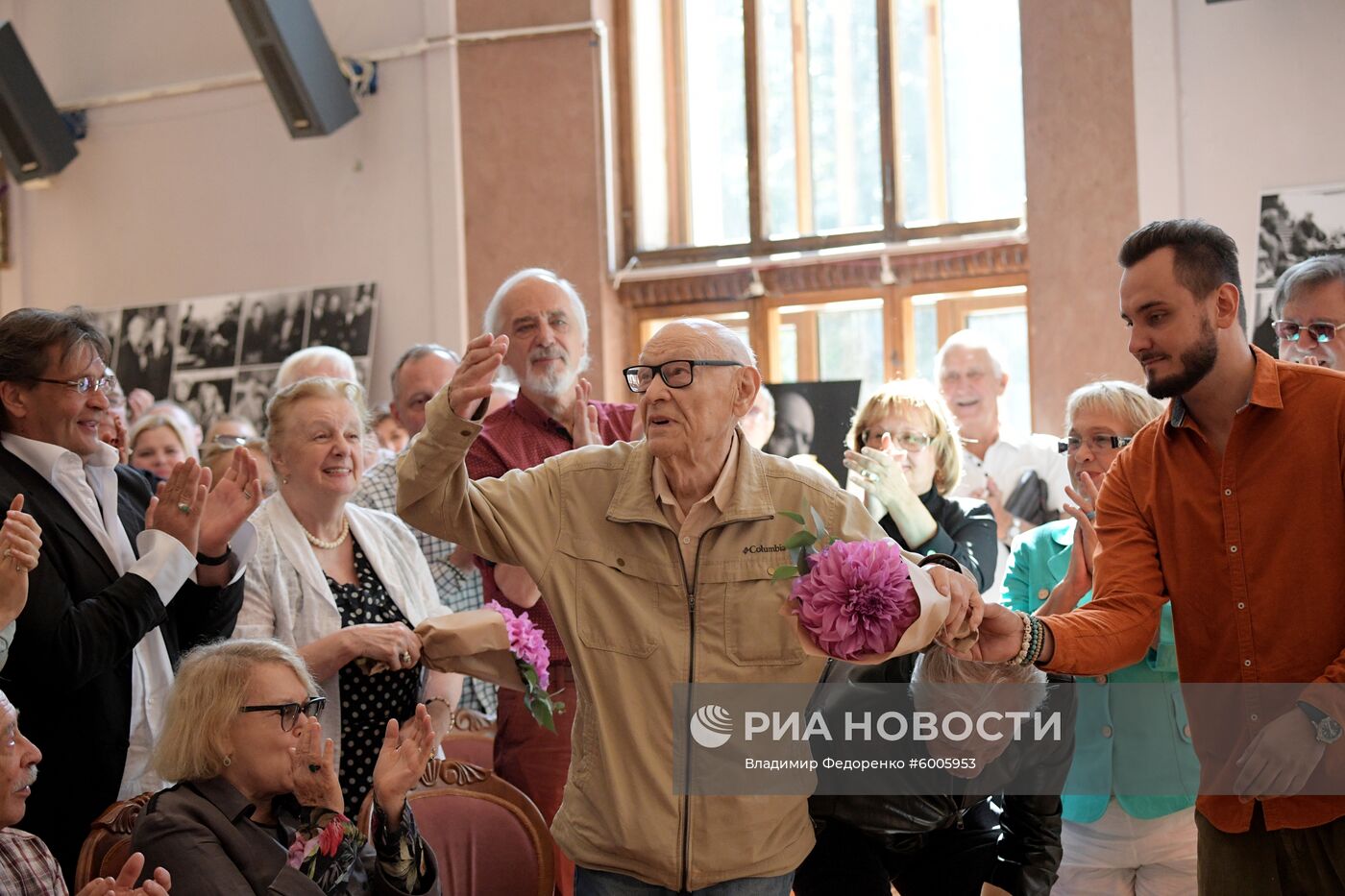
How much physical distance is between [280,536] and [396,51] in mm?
5697

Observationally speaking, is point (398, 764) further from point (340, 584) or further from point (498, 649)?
point (340, 584)

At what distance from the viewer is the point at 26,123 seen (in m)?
8.97

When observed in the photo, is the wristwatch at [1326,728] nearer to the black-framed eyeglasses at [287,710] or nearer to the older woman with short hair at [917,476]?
the older woman with short hair at [917,476]

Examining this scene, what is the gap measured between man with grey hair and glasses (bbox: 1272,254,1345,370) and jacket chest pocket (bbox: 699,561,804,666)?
5.78ft

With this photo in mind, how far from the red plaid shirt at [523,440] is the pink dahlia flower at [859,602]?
4.27 feet

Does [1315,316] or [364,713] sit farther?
[1315,316]

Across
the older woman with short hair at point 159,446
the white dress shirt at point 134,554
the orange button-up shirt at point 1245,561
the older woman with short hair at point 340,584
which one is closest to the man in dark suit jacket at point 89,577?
the white dress shirt at point 134,554

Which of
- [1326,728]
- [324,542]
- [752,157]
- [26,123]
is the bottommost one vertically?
[1326,728]

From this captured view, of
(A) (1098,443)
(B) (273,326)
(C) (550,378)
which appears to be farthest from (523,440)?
(B) (273,326)

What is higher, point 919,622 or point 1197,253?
point 1197,253

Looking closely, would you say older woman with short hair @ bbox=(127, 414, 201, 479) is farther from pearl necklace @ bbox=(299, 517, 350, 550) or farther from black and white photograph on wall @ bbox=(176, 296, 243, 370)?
black and white photograph on wall @ bbox=(176, 296, 243, 370)

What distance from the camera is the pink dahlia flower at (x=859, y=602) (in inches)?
86.9

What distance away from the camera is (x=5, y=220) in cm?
952

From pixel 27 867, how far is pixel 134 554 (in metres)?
0.82
